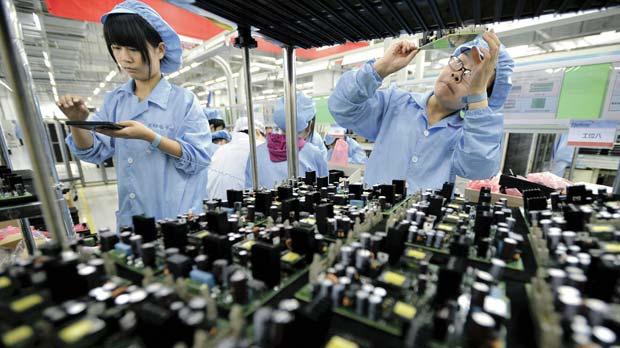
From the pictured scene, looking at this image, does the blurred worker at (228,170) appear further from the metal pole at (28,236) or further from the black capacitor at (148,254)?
the black capacitor at (148,254)

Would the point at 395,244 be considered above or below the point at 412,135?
below

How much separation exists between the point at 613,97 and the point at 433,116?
138 cm

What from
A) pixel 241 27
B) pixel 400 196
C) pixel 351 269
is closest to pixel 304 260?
pixel 351 269

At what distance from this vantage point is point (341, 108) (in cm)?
157

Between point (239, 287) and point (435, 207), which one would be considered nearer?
point (239, 287)

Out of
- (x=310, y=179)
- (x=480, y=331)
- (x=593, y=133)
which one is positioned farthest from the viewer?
(x=593, y=133)

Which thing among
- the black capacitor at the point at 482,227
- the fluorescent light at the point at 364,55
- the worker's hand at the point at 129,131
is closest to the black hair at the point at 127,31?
the worker's hand at the point at 129,131

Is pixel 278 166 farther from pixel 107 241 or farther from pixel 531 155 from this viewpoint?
pixel 531 155

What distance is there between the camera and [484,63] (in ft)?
3.51

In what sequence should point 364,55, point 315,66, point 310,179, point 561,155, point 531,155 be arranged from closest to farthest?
point 310,179
point 531,155
point 561,155
point 364,55
point 315,66

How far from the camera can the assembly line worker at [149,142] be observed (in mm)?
1412

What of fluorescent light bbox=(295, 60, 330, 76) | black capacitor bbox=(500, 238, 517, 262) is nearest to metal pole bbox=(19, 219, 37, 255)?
black capacitor bbox=(500, 238, 517, 262)

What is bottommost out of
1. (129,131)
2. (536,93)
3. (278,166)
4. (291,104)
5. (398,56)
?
(278,166)

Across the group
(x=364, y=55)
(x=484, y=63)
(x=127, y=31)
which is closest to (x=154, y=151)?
(x=127, y=31)
